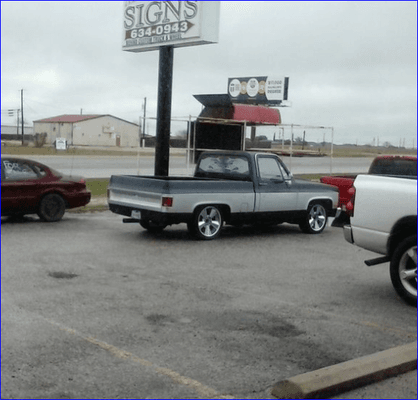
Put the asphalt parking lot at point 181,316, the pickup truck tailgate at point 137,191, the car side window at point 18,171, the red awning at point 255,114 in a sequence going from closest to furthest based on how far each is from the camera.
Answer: the asphalt parking lot at point 181,316 < the pickup truck tailgate at point 137,191 < the car side window at point 18,171 < the red awning at point 255,114

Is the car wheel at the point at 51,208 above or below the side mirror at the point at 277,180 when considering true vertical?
below

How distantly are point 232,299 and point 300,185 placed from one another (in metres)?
6.49

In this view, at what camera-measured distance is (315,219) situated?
14125mm

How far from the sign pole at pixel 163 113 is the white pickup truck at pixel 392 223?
1079 centimetres

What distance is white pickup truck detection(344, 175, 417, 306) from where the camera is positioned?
7574mm

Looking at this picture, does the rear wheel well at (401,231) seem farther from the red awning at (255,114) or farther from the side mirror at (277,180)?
the red awning at (255,114)

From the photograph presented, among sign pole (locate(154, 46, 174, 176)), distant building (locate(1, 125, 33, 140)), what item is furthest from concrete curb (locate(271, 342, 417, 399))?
distant building (locate(1, 125, 33, 140))

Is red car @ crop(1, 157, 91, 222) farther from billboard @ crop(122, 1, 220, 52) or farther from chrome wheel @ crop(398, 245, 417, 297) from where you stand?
chrome wheel @ crop(398, 245, 417, 297)

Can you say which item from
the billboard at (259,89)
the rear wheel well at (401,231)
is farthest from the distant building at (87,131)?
the rear wheel well at (401,231)

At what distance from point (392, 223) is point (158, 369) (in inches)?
146

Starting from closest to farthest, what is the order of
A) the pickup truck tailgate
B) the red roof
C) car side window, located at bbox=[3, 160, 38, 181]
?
1. the pickup truck tailgate
2. car side window, located at bbox=[3, 160, 38, 181]
3. the red roof

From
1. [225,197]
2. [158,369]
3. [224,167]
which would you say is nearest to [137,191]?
[225,197]

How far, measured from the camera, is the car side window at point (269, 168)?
13.3 metres

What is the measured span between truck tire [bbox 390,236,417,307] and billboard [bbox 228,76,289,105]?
32343mm
